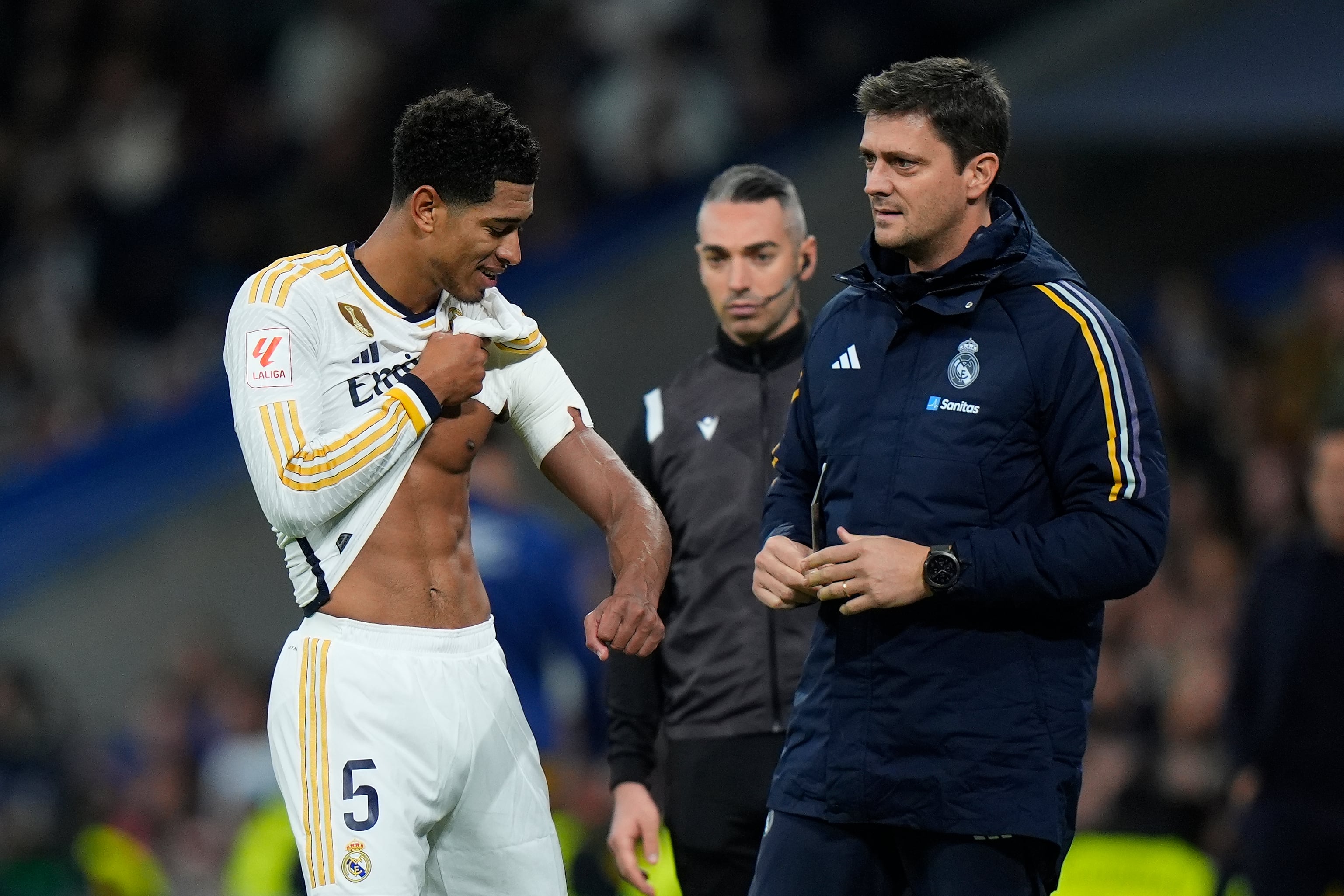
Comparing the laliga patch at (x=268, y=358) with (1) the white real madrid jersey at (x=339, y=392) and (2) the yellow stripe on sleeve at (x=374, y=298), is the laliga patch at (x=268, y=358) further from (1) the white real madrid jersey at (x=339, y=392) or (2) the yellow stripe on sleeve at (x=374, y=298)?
(2) the yellow stripe on sleeve at (x=374, y=298)

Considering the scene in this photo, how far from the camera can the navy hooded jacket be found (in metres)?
3.63

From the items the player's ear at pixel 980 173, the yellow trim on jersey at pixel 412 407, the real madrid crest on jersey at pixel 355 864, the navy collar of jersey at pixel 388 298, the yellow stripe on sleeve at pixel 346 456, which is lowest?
the real madrid crest on jersey at pixel 355 864

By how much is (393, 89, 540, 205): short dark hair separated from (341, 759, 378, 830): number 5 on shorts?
1184 millimetres

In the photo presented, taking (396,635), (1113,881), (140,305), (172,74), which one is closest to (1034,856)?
(396,635)

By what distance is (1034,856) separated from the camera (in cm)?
373

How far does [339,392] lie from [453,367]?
26cm

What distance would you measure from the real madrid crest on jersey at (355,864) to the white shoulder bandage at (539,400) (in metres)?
0.97

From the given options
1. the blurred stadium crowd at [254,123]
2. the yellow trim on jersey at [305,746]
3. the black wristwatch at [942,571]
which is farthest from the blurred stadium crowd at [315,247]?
the black wristwatch at [942,571]

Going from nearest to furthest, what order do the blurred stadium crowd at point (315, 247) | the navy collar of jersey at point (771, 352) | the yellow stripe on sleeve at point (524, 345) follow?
the yellow stripe on sleeve at point (524, 345)
the navy collar of jersey at point (771, 352)
the blurred stadium crowd at point (315, 247)

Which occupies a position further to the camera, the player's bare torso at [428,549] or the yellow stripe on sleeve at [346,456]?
the player's bare torso at [428,549]

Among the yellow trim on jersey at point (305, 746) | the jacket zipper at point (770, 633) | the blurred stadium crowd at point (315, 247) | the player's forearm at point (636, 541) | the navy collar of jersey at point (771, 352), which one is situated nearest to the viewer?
the yellow trim on jersey at point (305, 746)

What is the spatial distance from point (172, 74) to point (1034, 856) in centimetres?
1153

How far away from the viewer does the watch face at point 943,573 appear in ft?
11.9

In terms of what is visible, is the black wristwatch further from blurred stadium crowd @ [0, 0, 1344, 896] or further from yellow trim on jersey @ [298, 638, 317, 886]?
blurred stadium crowd @ [0, 0, 1344, 896]
